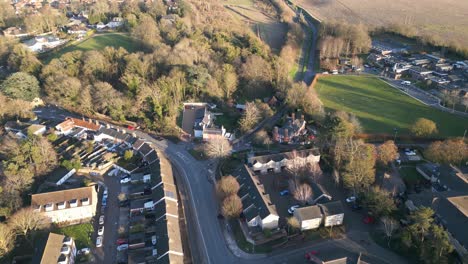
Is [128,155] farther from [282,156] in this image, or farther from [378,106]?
[378,106]

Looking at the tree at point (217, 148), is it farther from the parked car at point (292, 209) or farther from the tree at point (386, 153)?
the tree at point (386, 153)

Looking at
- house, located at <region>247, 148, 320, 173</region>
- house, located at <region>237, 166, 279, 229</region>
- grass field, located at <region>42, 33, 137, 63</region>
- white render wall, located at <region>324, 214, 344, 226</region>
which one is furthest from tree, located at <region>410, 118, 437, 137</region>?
grass field, located at <region>42, 33, 137, 63</region>

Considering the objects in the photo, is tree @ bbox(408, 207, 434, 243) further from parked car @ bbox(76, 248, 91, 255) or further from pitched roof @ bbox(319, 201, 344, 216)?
parked car @ bbox(76, 248, 91, 255)

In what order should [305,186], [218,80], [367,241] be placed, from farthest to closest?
[218,80] < [305,186] < [367,241]

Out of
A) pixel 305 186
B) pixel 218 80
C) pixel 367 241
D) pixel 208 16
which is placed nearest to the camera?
pixel 367 241

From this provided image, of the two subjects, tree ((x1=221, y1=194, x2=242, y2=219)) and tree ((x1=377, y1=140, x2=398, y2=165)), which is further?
tree ((x1=377, y1=140, x2=398, y2=165))

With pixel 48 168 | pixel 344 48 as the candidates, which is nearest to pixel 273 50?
pixel 344 48

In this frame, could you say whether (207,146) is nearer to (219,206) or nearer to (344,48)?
(219,206)
